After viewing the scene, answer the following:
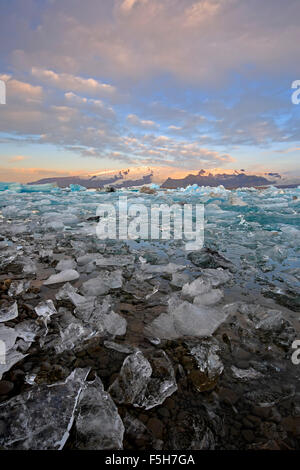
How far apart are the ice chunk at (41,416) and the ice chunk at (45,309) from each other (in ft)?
2.33

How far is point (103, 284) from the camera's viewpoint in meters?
2.43

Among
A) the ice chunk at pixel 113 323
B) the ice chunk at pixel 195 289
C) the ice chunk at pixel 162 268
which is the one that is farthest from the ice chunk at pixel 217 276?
the ice chunk at pixel 113 323

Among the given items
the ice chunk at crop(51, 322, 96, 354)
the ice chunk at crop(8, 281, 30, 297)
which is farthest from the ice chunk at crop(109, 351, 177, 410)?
the ice chunk at crop(8, 281, 30, 297)

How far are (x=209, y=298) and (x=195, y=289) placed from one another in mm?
195

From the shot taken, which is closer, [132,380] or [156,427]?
[156,427]

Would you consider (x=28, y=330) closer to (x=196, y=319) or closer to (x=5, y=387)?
(x=5, y=387)

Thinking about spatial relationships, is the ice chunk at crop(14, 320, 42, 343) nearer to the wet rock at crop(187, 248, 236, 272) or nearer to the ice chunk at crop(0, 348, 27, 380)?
the ice chunk at crop(0, 348, 27, 380)

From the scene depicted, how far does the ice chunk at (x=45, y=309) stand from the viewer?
5.95 ft

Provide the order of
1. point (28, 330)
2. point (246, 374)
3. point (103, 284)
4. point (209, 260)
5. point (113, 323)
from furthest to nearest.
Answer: point (209, 260) → point (103, 284) → point (113, 323) → point (28, 330) → point (246, 374)

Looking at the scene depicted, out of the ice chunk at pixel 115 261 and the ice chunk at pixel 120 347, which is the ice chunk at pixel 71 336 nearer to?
the ice chunk at pixel 120 347

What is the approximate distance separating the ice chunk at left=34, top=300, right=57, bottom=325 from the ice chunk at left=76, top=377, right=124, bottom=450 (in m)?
0.85

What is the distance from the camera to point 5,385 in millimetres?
1173

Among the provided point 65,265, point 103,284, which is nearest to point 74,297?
point 103,284

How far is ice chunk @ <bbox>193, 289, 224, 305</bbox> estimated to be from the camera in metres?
2.09
